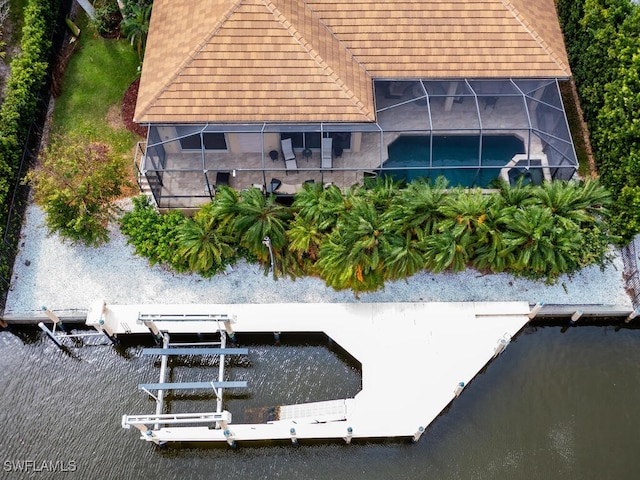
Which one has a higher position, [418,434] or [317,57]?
[317,57]

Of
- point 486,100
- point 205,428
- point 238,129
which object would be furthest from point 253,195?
point 486,100

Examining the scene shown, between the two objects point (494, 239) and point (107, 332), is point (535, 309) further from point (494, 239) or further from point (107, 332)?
point (107, 332)

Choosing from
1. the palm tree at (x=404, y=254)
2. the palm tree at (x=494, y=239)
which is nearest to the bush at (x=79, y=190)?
the palm tree at (x=404, y=254)

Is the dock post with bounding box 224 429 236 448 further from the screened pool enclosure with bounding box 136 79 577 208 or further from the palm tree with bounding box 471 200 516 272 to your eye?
the palm tree with bounding box 471 200 516 272

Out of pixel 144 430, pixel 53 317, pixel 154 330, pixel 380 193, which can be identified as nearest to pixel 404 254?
pixel 380 193

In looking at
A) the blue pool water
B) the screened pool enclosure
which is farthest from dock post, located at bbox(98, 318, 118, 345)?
the blue pool water
